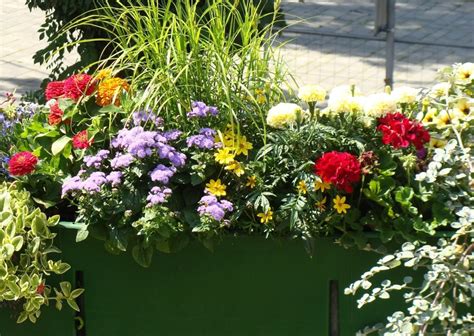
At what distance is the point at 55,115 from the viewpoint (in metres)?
3.26

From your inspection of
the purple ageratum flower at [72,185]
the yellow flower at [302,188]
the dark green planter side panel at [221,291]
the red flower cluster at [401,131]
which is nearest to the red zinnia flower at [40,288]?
the dark green planter side panel at [221,291]

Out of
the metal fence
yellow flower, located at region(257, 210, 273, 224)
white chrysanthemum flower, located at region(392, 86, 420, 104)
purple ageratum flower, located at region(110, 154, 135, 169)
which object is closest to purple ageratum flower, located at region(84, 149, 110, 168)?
purple ageratum flower, located at region(110, 154, 135, 169)

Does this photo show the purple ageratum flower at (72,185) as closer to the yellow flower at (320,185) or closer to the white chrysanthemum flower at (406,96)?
the yellow flower at (320,185)

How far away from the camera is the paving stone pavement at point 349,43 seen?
8.23 m

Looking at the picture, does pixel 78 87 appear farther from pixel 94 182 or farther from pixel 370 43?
pixel 370 43

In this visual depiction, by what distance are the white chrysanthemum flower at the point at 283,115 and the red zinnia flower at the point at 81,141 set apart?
1.89 ft

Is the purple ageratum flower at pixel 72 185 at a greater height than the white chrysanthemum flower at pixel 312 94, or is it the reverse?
the white chrysanthemum flower at pixel 312 94

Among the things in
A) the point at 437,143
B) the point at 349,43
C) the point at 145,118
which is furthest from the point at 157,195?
the point at 349,43

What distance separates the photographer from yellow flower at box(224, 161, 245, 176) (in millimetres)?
2993

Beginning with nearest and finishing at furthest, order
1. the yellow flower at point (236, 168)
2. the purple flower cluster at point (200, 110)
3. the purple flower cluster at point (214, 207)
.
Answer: the purple flower cluster at point (214, 207) → the yellow flower at point (236, 168) → the purple flower cluster at point (200, 110)

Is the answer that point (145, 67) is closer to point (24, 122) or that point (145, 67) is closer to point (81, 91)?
point (81, 91)

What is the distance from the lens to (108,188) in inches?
119

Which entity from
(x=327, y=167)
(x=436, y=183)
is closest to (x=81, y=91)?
(x=327, y=167)

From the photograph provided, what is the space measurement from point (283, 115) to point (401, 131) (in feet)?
1.21
